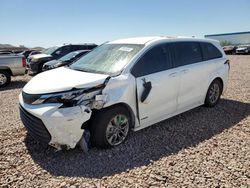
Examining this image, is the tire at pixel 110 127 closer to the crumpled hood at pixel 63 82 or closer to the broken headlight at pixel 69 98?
the broken headlight at pixel 69 98

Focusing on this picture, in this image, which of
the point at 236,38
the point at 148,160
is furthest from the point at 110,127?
the point at 236,38

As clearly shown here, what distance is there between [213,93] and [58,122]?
3.98 meters

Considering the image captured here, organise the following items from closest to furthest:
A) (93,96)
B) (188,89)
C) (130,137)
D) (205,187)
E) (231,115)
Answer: (205,187)
(93,96)
(130,137)
(188,89)
(231,115)

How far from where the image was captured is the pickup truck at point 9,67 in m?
10.1

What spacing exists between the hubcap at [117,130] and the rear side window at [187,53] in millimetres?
1624

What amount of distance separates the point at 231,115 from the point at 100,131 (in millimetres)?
3312

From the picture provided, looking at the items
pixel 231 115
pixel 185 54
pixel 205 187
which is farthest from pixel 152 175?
pixel 231 115

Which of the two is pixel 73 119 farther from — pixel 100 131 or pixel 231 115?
pixel 231 115

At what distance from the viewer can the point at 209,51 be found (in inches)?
231

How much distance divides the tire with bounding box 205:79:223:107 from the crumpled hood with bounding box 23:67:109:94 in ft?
9.76

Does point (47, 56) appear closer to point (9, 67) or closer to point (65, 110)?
point (9, 67)

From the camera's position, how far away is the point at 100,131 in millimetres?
3703

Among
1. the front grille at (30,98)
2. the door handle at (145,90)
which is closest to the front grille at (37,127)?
the front grille at (30,98)

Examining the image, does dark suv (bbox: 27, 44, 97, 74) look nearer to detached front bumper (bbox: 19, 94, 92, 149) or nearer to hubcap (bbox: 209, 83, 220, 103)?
hubcap (bbox: 209, 83, 220, 103)
